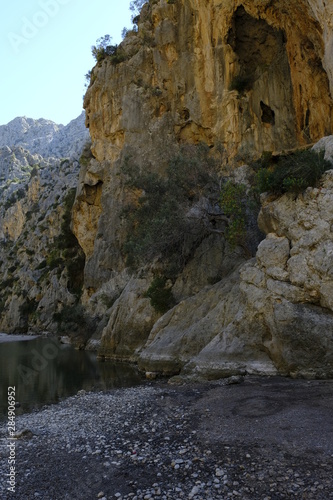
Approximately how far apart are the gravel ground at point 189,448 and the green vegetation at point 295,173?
7.36m

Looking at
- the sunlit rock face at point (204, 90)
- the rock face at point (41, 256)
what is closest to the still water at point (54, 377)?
the rock face at point (41, 256)

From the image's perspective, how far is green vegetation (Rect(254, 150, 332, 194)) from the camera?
50.8ft

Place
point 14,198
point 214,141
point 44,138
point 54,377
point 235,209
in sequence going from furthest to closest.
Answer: point 44,138, point 14,198, point 214,141, point 54,377, point 235,209

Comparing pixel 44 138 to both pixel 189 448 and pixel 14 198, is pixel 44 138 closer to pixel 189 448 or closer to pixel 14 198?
pixel 14 198

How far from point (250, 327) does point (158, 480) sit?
980cm

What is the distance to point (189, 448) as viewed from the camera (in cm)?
831

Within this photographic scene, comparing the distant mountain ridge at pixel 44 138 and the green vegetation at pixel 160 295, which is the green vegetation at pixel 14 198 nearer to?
the distant mountain ridge at pixel 44 138

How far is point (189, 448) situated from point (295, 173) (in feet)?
37.2

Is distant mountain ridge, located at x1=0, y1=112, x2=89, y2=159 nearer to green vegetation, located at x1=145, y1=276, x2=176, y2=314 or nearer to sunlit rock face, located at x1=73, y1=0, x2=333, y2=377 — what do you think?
sunlit rock face, located at x1=73, y1=0, x2=333, y2=377

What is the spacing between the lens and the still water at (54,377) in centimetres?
1795

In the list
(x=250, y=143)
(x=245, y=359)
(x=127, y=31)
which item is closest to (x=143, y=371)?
(x=245, y=359)

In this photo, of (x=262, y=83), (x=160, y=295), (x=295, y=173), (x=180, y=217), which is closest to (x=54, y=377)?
(x=160, y=295)

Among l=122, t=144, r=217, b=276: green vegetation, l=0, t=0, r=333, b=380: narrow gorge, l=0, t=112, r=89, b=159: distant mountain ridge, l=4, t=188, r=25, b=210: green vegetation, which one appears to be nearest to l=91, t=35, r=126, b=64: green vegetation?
l=0, t=0, r=333, b=380: narrow gorge

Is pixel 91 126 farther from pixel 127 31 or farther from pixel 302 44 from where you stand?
pixel 302 44
